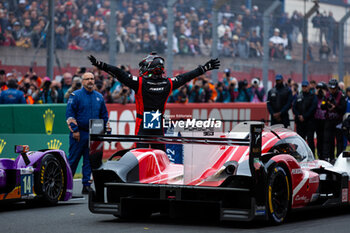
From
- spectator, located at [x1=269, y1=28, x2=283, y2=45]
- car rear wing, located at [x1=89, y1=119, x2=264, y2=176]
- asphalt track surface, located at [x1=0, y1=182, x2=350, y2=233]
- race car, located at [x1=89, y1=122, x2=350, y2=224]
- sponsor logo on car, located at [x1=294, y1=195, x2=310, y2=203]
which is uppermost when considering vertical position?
spectator, located at [x1=269, y1=28, x2=283, y2=45]

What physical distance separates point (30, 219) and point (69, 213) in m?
0.67

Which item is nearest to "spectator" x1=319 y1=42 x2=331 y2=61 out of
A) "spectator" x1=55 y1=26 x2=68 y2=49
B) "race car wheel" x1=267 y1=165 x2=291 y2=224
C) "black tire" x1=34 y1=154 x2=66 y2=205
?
"spectator" x1=55 y1=26 x2=68 y2=49

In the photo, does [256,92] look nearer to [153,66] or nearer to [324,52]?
[324,52]

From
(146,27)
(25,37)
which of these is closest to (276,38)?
(146,27)

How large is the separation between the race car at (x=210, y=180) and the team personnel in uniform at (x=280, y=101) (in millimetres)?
9097

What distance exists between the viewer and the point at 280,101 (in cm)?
1753

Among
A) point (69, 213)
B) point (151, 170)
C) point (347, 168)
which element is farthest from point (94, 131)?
point (347, 168)

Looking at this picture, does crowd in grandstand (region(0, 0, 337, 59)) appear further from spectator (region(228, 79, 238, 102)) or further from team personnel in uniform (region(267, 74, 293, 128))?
team personnel in uniform (region(267, 74, 293, 128))

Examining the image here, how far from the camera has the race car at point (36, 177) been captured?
28.7ft

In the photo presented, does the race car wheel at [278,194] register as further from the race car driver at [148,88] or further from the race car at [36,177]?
the race car at [36,177]

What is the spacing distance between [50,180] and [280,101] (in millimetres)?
9052

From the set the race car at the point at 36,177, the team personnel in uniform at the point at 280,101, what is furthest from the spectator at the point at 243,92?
the race car at the point at 36,177

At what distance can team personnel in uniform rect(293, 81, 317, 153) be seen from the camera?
17156 mm

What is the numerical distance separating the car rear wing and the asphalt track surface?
0.65 m
